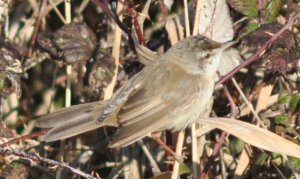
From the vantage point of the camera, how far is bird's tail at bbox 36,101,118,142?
3.07 meters

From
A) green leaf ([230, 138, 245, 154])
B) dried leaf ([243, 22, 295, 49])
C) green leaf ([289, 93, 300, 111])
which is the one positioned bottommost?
green leaf ([230, 138, 245, 154])

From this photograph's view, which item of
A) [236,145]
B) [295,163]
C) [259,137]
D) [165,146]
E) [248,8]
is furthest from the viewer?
[236,145]

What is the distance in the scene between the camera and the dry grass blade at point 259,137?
2.79 metres

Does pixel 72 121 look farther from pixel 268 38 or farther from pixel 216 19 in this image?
pixel 268 38

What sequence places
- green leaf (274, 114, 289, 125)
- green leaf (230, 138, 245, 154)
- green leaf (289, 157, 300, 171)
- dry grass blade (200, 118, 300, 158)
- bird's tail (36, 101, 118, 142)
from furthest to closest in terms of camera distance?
green leaf (230, 138, 245, 154) → green leaf (274, 114, 289, 125) → bird's tail (36, 101, 118, 142) → green leaf (289, 157, 300, 171) → dry grass blade (200, 118, 300, 158)

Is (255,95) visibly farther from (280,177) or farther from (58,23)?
(58,23)

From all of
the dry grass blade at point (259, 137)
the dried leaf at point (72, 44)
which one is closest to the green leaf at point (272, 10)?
the dry grass blade at point (259, 137)

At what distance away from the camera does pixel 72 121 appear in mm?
3176

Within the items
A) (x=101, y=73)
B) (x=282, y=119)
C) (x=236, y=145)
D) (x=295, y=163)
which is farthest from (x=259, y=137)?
(x=236, y=145)

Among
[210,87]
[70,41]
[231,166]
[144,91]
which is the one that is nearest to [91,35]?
[70,41]

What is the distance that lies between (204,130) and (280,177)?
0.55 meters

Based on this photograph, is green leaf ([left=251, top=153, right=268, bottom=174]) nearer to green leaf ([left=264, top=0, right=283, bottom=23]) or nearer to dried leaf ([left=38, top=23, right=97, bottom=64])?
green leaf ([left=264, top=0, right=283, bottom=23])

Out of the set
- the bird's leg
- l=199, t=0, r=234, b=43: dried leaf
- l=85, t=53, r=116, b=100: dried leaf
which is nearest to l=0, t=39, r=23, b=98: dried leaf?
l=85, t=53, r=116, b=100: dried leaf

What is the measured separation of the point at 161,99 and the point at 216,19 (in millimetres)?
496
